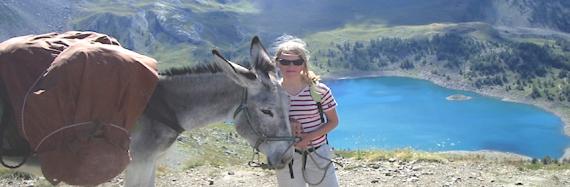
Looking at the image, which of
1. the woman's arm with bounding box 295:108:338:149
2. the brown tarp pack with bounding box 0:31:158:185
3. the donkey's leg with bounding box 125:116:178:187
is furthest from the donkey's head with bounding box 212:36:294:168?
the brown tarp pack with bounding box 0:31:158:185

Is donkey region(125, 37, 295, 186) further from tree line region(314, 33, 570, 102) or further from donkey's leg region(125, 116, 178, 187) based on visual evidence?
tree line region(314, 33, 570, 102)

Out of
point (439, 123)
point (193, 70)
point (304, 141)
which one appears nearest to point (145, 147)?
point (193, 70)

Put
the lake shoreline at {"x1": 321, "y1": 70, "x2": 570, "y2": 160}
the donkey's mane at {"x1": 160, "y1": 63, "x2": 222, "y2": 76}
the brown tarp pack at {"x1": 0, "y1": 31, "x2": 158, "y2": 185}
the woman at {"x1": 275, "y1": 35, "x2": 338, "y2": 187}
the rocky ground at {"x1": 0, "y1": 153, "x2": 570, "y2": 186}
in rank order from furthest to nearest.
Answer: the lake shoreline at {"x1": 321, "y1": 70, "x2": 570, "y2": 160}
the rocky ground at {"x1": 0, "y1": 153, "x2": 570, "y2": 186}
the woman at {"x1": 275, "y1": 35, "x2": 338, "y2": 187}
the donkey's mane at {"x1": 160, "y1": 63, "x2": 222, "y2": 76}
the brown tarp pack at {"x1": 0, "y1": 31, "x2": 158, "y2": 185}

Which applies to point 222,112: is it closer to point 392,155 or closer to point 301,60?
point 301,60

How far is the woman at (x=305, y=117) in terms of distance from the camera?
18.9 ft

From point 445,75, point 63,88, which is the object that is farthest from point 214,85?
point 445,75

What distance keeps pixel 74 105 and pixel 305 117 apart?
2.48 metres

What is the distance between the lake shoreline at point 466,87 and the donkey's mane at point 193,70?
97273mm

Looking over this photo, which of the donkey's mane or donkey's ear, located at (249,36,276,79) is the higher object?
donkey's ear, located at (249,36,276,79)

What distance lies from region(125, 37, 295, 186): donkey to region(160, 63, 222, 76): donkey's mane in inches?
0.4

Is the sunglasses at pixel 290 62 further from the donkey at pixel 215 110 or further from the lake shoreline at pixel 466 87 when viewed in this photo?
the lake shoreline at pixel 466 87

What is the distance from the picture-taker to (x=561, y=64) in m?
175

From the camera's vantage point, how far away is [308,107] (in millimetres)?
5941

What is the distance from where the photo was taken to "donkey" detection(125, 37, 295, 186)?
528 cm
